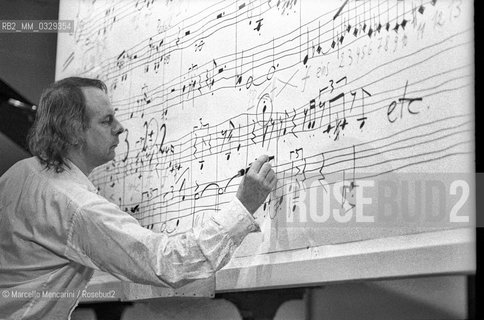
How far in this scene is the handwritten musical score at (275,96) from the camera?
1240mm

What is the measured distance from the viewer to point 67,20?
207cm

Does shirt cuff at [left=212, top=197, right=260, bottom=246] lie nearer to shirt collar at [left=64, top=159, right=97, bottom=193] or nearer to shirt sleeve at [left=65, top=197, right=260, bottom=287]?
shirt sleeve at [left=65, top=197, right=260, bottom=287]

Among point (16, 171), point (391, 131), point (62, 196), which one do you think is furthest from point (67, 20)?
point (391, 131)

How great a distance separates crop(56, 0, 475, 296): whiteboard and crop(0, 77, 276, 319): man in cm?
9

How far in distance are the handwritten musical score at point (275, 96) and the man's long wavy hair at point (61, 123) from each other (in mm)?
171

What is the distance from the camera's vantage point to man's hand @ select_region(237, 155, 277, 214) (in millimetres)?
1497

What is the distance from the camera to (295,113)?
1490 mm

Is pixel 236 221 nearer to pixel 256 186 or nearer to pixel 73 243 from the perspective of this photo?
pixel 256 186

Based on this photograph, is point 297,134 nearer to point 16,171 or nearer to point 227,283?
Answer: point 227,283

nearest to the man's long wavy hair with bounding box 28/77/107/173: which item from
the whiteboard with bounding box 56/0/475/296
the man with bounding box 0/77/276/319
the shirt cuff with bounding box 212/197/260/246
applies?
the man with bounding box 0/77/276/319

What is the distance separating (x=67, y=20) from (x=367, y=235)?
114 centimetres

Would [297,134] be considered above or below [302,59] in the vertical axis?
below

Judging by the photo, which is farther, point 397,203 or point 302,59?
point 302,59

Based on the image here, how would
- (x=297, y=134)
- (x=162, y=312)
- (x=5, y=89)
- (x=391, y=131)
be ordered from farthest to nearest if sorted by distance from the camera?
1. (x=5, y=89)
2. (x=162, y=312)
3. (x=297, y=134)
4. (x=391, y=131)
